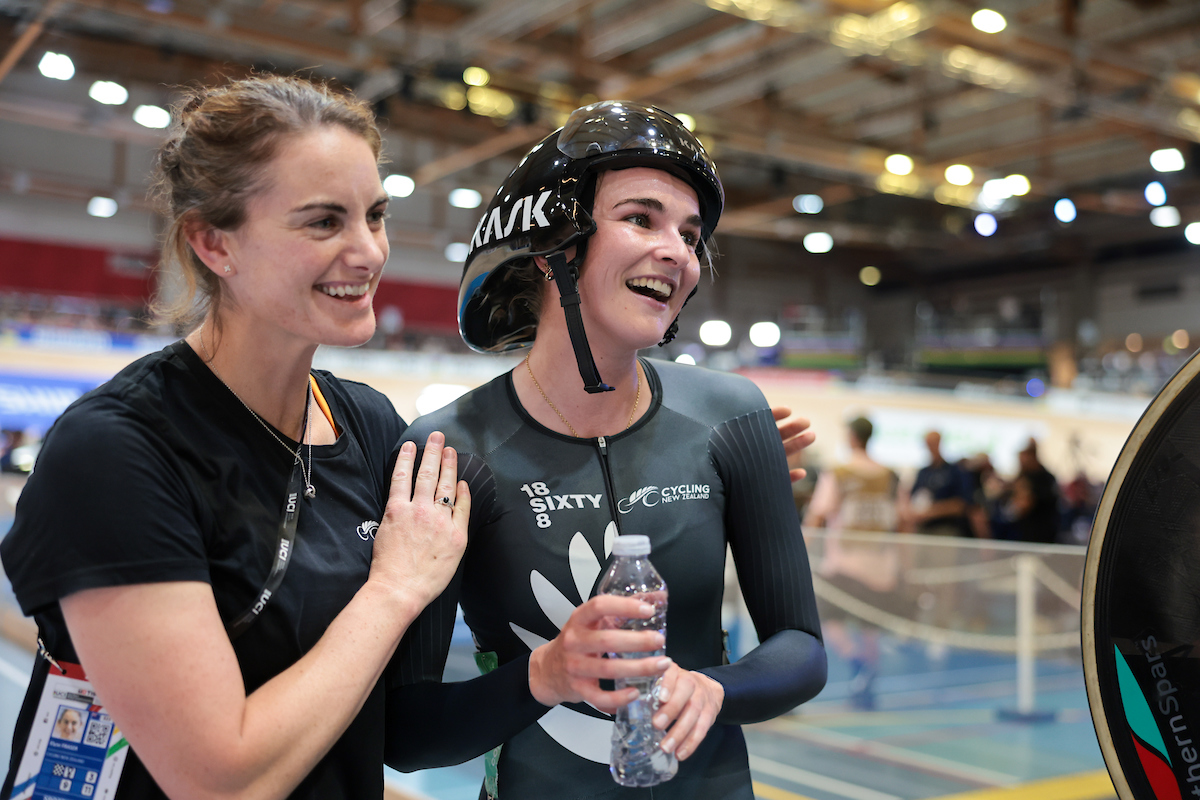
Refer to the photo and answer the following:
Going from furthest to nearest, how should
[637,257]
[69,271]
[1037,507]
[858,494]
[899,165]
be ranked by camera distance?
[69,271] → [899,165] → [1037,507] → [858,494] → [637,257]

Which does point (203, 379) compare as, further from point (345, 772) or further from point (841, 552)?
point (841, 552)

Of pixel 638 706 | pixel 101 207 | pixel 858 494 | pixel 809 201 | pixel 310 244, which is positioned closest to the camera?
pixel 638 706

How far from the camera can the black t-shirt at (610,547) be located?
1613 mm

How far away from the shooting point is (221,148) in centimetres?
138

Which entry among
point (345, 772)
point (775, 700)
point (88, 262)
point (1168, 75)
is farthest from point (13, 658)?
point (88, 262)

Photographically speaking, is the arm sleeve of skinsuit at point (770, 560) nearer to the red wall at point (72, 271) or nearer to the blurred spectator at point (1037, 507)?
the blurred spectator at point (1037, 507)

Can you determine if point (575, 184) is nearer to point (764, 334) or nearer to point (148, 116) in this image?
point (148, 116)

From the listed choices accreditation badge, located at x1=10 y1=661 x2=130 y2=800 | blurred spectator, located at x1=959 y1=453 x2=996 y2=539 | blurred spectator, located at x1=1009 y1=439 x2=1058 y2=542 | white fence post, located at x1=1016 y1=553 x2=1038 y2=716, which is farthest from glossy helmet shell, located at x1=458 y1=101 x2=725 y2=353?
blurred spectator, located at x1=1009 y1=439 x2=1058 y2=542

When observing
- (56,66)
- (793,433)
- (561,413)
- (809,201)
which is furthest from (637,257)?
(809,201)

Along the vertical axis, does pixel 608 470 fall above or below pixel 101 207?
below

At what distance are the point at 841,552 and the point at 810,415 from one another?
11071 millimetres

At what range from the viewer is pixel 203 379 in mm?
1402

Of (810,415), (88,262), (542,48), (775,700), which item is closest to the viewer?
(775,700)

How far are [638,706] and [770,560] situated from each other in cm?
51
